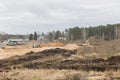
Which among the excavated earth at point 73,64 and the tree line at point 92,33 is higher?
the tree line at point 92,33

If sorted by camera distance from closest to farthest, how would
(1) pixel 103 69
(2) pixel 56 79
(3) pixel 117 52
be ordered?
(2) pixel 56 79
(1) pixel 103 69
(3) pixel 117 52

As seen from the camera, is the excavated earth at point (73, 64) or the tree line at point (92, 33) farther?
the tree line at point (92, 33)

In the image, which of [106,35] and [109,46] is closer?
[109,46]

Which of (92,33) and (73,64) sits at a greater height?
(92,33)

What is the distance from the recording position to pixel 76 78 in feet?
69.4

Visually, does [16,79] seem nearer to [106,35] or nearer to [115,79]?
[115,79]

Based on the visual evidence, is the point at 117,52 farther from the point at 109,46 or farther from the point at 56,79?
the point at 56,79

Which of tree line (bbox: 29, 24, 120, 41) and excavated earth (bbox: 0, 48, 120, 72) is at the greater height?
tree line (bbox: 29, 24, 120, 41)

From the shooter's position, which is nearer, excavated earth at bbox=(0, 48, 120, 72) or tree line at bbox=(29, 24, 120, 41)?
excavated earth at bbox=(0, 48, 120, 72)

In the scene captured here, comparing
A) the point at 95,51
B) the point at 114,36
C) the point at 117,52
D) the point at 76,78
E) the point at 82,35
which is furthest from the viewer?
the point at 82,35

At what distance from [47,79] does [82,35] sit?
5776 inches

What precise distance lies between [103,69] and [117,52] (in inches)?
800

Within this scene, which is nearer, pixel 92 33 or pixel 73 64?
pixel 73 64


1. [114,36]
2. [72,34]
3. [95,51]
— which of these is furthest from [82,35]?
[95,51]
